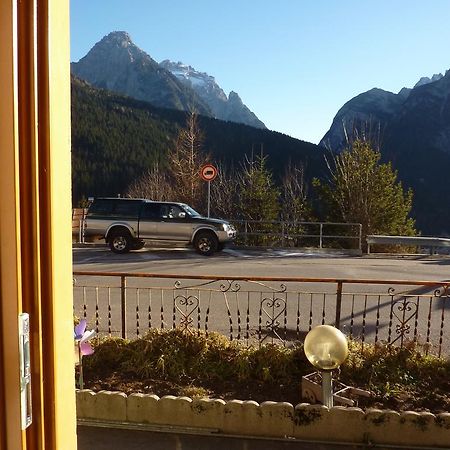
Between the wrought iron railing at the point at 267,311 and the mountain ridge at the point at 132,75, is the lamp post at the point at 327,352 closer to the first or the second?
the wrought iron railing at the point at 267,311

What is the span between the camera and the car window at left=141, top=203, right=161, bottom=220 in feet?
48.1

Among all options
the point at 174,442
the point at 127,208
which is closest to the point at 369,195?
the point at 127,208

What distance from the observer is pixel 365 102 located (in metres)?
139

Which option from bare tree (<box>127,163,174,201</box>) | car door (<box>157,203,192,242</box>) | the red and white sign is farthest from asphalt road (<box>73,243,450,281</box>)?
bare tree (<box>127,163,174,201</box>)

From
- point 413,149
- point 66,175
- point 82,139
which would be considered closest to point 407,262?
point 66,175

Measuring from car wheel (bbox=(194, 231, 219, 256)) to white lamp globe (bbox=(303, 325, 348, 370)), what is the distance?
10708 millimetres

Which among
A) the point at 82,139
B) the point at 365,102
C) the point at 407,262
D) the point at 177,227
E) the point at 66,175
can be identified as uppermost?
the point at 365,102

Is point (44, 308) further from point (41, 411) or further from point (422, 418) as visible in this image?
point (422, 418)

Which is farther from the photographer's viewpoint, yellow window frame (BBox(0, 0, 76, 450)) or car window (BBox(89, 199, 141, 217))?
car window (BBox(89, 199, 141, 217))

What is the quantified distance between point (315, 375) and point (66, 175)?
3.67 meters

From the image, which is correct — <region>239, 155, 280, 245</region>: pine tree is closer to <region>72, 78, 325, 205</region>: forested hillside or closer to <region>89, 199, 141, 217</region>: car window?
<region>89, 199, 141, 217</region>: car window

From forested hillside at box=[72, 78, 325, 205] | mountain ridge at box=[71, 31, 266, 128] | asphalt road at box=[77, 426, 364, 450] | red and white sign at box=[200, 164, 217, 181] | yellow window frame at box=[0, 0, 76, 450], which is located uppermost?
mountain ridge at box=[71, 31, 266, 128]

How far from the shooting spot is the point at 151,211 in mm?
14758

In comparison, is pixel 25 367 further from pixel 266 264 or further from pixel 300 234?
pixel 300 234
